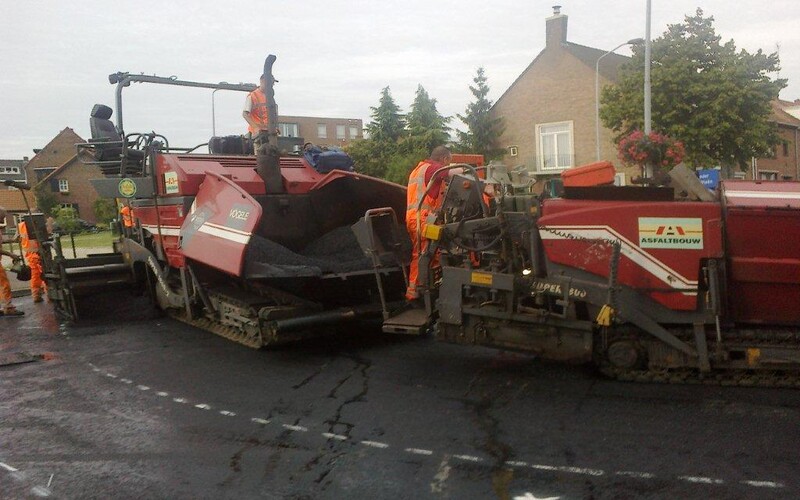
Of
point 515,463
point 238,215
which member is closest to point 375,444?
point 515,463

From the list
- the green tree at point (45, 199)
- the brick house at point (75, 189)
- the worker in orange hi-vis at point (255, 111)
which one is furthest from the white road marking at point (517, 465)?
the brick house at point (75, 189)

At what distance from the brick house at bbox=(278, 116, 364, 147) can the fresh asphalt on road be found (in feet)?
178

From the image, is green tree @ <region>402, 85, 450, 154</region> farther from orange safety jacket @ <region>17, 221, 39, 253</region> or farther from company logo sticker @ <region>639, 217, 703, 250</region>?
company logo sticker @ <region>639, 217, 703, 250</region>

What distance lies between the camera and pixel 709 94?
24.5 metres

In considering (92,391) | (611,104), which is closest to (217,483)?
(92,391)

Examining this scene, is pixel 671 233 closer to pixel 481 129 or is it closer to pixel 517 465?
pixel 517 465

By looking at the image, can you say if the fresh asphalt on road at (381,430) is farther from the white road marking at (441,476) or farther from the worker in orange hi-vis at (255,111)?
the worker in orange hi-vis at (255,111)

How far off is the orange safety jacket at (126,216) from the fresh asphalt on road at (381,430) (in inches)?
97.2

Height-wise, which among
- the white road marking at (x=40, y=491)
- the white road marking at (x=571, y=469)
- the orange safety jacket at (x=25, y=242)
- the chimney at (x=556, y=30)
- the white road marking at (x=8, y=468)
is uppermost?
the chimney at (x=556, y=30)

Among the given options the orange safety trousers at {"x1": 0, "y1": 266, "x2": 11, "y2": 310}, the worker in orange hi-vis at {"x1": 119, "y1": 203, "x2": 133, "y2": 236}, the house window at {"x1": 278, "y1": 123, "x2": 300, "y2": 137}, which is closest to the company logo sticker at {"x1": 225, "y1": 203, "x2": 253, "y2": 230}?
the worker in orange hi-vis at {"x1": 119, "y1": 203, "x2": 133, "y2": 236}

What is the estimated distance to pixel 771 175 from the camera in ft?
128

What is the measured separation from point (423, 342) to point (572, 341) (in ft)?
6.92

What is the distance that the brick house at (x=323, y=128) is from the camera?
61.5 metres

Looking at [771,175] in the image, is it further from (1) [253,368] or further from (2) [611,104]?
(1) [253,368]
